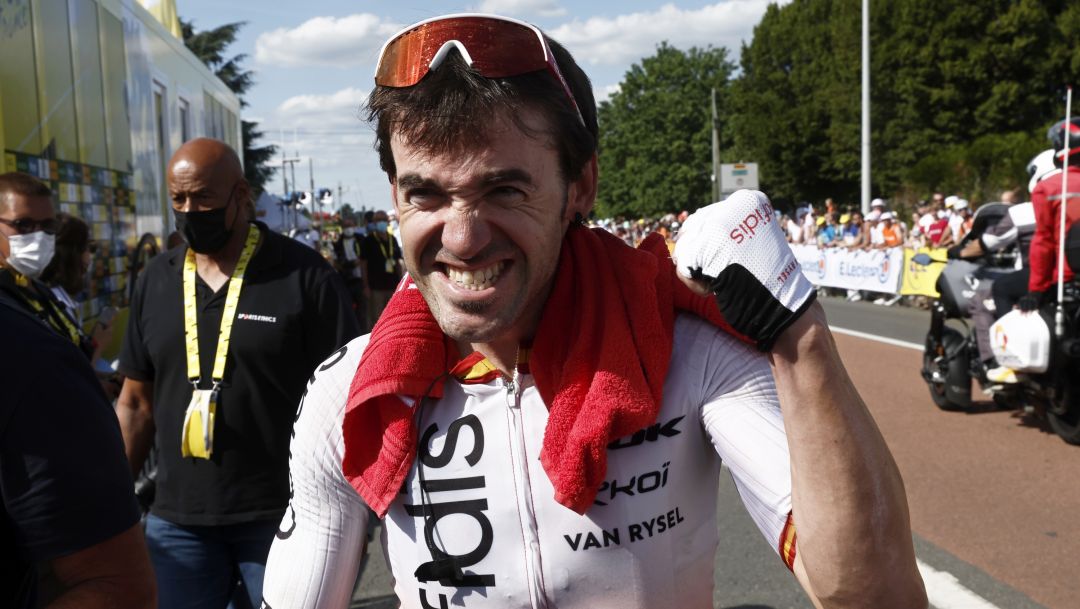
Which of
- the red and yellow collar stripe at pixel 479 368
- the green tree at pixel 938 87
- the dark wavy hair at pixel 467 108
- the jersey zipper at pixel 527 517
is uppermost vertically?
the green tree at pixel 938 87

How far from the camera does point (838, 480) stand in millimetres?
1364

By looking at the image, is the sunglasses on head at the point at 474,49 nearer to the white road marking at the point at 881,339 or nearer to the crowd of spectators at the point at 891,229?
the white road marking at the point at 881,339

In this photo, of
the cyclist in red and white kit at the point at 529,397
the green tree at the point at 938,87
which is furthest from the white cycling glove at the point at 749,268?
the green tree at the point at 938,87

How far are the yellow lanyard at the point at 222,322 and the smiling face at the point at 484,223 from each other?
188 centimetres

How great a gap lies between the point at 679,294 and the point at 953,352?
281 inches

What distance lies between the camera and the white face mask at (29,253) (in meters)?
4.04

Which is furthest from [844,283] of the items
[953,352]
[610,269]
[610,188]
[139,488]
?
[610,188]

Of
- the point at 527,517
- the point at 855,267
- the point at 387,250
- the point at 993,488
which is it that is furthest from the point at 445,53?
the point at 855,267

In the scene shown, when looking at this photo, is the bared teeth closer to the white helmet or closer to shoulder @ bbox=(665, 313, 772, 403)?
shoulder @ bbox=(665, 313, 772, 403)

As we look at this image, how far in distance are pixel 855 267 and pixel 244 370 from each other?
57.4 feet

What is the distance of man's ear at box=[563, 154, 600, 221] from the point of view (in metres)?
1.70

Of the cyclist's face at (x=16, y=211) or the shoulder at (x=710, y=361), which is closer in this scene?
the shoulder at (x=710, y=361)

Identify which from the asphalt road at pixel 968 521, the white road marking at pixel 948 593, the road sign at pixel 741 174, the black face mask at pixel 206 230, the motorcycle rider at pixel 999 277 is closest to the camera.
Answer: the black face mask at pixel 206 230

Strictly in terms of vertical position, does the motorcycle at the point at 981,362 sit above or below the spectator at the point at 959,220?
below
